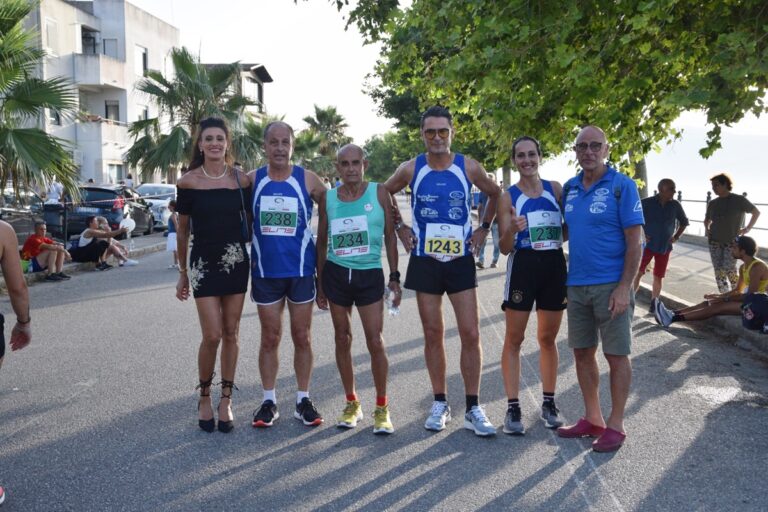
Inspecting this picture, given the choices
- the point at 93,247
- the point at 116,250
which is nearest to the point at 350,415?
the point at 93,247

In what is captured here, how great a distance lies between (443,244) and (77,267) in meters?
12.8

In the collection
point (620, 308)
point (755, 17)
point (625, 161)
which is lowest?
point (620, 308)

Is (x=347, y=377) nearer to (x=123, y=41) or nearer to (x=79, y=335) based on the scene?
(x=79, y=335)

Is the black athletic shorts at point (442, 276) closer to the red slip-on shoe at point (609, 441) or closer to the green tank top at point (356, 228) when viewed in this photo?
the green tank top at point (356, 228)

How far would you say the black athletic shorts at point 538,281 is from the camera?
5.31 meters

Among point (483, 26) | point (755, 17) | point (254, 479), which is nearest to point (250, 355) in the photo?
point (254, 479)

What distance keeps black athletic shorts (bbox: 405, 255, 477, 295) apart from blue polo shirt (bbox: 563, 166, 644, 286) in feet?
2.38

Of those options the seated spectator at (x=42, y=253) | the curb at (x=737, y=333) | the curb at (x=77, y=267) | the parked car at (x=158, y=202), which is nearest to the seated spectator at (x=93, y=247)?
the curb at (x=77, y=267)

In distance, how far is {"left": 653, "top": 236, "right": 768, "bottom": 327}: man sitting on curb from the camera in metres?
8.56

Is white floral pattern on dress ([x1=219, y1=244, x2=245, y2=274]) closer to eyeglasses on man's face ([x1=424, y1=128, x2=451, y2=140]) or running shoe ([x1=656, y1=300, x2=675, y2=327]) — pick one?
eyeglasses on man's face ([x1=424, y1=128, x2=451, y2=140])

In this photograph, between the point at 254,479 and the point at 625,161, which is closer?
the point at 254,479

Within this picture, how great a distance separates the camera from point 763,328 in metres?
7.24

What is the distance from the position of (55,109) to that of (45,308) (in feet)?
12.5

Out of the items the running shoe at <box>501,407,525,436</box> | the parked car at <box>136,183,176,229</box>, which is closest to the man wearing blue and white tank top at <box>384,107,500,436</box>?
the running shoe at <box>501,407,525,436</box>
